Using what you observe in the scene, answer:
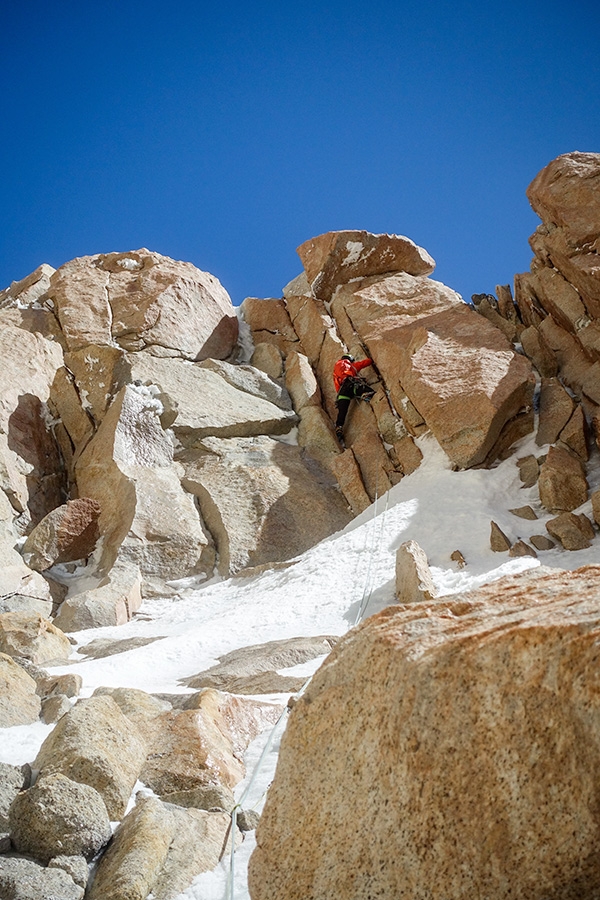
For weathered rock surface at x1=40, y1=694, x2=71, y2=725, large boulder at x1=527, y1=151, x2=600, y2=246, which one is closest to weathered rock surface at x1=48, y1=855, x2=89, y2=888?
weathered rock surface at x1=40, y1=694, x2=71, y2=725

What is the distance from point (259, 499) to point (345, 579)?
4899mm

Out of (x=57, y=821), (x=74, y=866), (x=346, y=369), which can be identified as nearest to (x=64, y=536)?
(x=346, y=369)

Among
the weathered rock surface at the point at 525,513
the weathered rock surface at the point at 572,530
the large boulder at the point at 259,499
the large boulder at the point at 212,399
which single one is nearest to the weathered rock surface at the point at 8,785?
the weathered rock surface at the point at 572,530

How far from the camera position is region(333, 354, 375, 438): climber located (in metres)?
18.8

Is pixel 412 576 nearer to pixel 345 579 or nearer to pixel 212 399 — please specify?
pixel 345 579

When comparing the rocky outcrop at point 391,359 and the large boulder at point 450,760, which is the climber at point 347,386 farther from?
the large boulder at point 450,760

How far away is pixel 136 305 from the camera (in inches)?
878

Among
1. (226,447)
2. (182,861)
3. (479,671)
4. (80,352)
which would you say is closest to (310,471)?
(226,447)

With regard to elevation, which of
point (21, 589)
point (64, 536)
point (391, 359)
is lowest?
point (21, 589)

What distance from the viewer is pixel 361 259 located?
74.7 ft

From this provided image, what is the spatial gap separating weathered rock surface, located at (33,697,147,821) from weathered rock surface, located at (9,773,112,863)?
180mm

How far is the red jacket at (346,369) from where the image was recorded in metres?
18.8

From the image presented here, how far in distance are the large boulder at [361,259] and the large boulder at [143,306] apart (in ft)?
12.9

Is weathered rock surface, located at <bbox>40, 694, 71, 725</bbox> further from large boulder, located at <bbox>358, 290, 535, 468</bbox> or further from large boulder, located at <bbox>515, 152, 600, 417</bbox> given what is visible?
large boulder, located at <bbox>515, 152, 600, 417</bbox>
